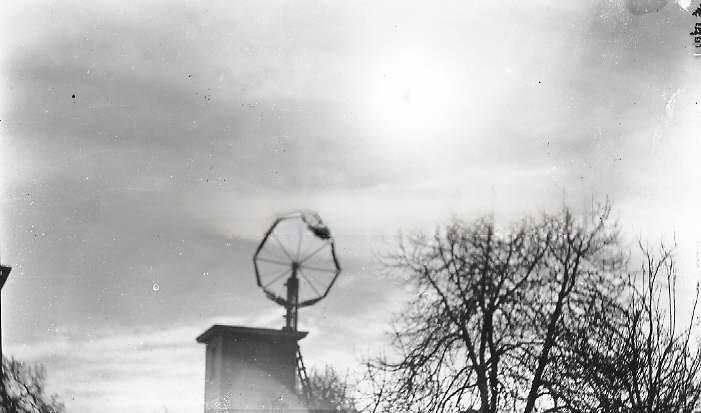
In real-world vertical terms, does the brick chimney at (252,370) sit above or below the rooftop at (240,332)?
below

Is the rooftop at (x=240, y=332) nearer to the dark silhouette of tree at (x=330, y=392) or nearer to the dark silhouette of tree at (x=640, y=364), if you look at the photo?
the dark silhouette of tree at (x=330, y=392)

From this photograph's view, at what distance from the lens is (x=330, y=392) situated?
1698cm

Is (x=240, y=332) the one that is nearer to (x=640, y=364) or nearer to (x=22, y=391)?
(x=22, y=391)

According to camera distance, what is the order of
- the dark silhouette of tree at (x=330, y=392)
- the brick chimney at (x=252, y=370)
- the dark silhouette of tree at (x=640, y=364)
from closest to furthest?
1. the dark silhouette of tree at (x=640, y=364)
2. the dark silhouette of tree at (x=330, y=392)
3. the brick chimney at (x=252, y=370)

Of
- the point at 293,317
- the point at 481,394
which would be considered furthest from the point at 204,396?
the point at 481,394

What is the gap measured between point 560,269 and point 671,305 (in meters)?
4.23

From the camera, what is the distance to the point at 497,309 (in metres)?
16.1

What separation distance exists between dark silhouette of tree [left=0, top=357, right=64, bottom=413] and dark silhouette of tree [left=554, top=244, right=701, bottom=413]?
8.86 m

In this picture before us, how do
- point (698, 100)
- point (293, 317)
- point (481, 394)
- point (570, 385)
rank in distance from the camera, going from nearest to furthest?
1. point (698, 100)
2. point (570, 385)
3. point (481, 394)
4. point (293, 317)

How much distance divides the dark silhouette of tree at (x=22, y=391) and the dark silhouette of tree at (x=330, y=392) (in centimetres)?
553

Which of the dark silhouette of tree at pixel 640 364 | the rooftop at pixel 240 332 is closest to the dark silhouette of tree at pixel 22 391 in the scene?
the rooftop at pixel 240 332

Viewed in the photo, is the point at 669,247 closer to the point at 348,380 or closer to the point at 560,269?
the point at 560,269

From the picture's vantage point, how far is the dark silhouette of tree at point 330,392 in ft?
51.6

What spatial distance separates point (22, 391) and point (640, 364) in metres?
10.3
